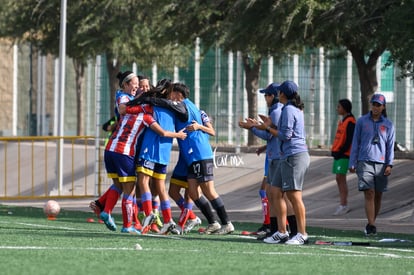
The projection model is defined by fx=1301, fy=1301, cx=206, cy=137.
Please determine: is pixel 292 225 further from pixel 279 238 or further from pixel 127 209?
pixel 127 209

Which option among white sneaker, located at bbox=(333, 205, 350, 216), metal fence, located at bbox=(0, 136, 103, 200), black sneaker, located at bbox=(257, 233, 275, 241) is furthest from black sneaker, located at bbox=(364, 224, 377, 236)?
metal fence, located at bbox=(0, 136, 103, 200)

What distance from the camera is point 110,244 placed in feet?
43.3

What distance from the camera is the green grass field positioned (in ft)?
35.0

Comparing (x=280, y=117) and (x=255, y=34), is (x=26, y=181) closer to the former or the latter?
(x=255, y=34)

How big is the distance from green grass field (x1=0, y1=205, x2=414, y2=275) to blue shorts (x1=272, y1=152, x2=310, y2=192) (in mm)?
679

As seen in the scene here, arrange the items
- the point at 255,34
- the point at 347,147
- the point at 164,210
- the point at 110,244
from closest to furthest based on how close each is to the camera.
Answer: the point at 110,244
the point at 164,210
the point at 347,147
the point at 255,34

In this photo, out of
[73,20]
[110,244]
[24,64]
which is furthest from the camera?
[24,64]

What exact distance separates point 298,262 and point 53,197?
15.5m

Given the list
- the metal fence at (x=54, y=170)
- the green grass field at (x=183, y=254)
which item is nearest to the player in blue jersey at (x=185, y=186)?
the green grass field at (x=183, y=254)

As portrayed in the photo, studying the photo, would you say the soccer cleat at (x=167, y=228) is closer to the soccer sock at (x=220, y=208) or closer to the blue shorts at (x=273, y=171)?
the soccer sock at (x=220, y=208)

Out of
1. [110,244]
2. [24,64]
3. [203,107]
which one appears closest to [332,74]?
[203,107]

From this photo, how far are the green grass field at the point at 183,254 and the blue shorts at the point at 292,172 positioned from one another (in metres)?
0.68

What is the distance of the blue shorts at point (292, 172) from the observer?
14125 millimetres

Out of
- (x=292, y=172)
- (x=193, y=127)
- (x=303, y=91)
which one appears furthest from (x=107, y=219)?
(x=303, y=91)
